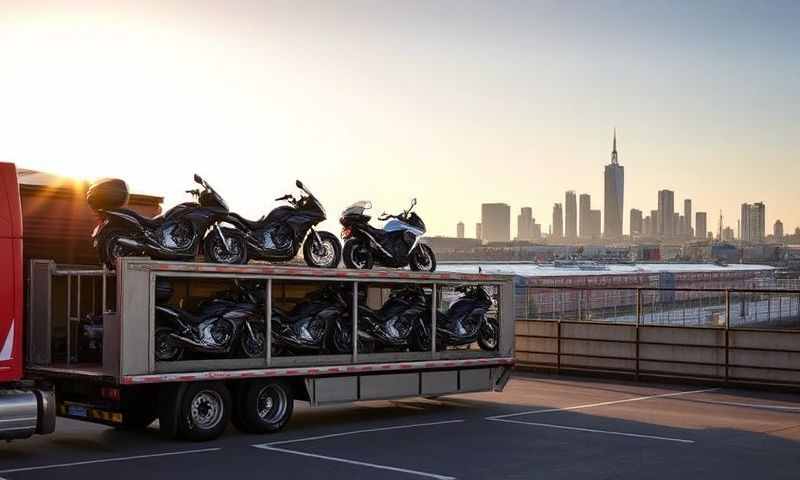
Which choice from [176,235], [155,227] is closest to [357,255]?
[176,235]

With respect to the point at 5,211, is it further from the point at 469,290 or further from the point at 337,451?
the point at 469,290

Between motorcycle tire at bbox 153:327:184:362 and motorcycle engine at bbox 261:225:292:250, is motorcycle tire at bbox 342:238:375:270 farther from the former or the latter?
motorcycle tire at bbox 153:327:184:362

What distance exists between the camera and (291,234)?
16.8 metres

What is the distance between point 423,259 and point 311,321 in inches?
130

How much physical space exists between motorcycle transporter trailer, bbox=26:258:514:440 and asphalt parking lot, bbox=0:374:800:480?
1.38 feet

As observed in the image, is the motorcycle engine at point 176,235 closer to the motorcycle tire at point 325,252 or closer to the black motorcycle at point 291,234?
the black motorcycle at point 291,234

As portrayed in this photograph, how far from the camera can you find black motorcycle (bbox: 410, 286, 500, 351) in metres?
18.1

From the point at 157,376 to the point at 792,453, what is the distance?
8.02 meters

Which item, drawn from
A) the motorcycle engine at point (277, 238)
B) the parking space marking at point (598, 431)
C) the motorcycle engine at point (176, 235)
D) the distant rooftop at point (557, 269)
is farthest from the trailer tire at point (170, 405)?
the distant rooftop at point (557, 269)

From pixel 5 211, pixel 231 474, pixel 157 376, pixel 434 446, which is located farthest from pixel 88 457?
pixel 434 446

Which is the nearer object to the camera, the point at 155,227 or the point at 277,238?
the point at 155,227

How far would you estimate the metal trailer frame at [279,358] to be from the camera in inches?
522

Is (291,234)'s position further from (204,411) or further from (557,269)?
(557,269)

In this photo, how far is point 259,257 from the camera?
16.4 metres
